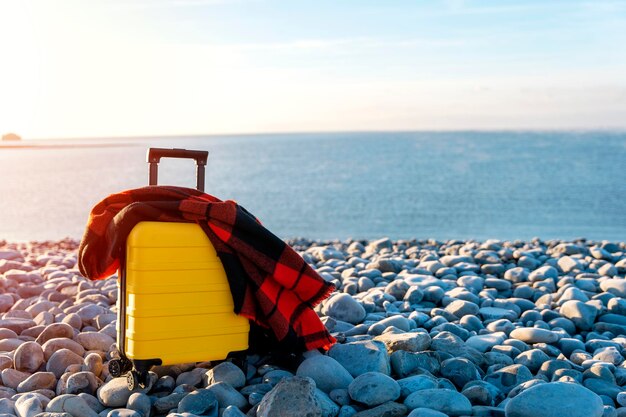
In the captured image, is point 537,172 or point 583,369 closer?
point 583,369

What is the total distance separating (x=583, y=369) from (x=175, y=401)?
2.18 metres

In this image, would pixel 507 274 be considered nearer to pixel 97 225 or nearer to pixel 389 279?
pixel 389 279

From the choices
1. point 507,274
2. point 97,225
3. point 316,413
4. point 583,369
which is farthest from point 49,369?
point 507,274

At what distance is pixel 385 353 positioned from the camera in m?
3.29

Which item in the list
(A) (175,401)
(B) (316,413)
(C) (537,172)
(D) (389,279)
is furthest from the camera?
(C) (537,172)

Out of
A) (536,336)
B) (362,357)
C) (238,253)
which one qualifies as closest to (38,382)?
(238,253)

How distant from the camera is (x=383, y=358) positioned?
325cm

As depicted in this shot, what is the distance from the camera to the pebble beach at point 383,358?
2855 millimetres

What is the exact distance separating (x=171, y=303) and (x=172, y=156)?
0.75 meters

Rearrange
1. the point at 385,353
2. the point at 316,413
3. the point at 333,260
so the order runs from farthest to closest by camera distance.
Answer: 1. the point at 333,260
2. the point at 385,353
3. the point at 316,413

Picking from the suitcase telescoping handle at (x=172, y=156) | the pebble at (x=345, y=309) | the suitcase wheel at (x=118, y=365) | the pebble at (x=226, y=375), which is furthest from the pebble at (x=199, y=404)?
the pebble at (x=345, y=309)

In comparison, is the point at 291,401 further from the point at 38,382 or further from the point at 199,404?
the point at 38,382

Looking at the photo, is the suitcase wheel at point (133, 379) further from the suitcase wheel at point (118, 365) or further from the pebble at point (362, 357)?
the pebble at point (362, 357)

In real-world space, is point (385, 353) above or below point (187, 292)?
below
